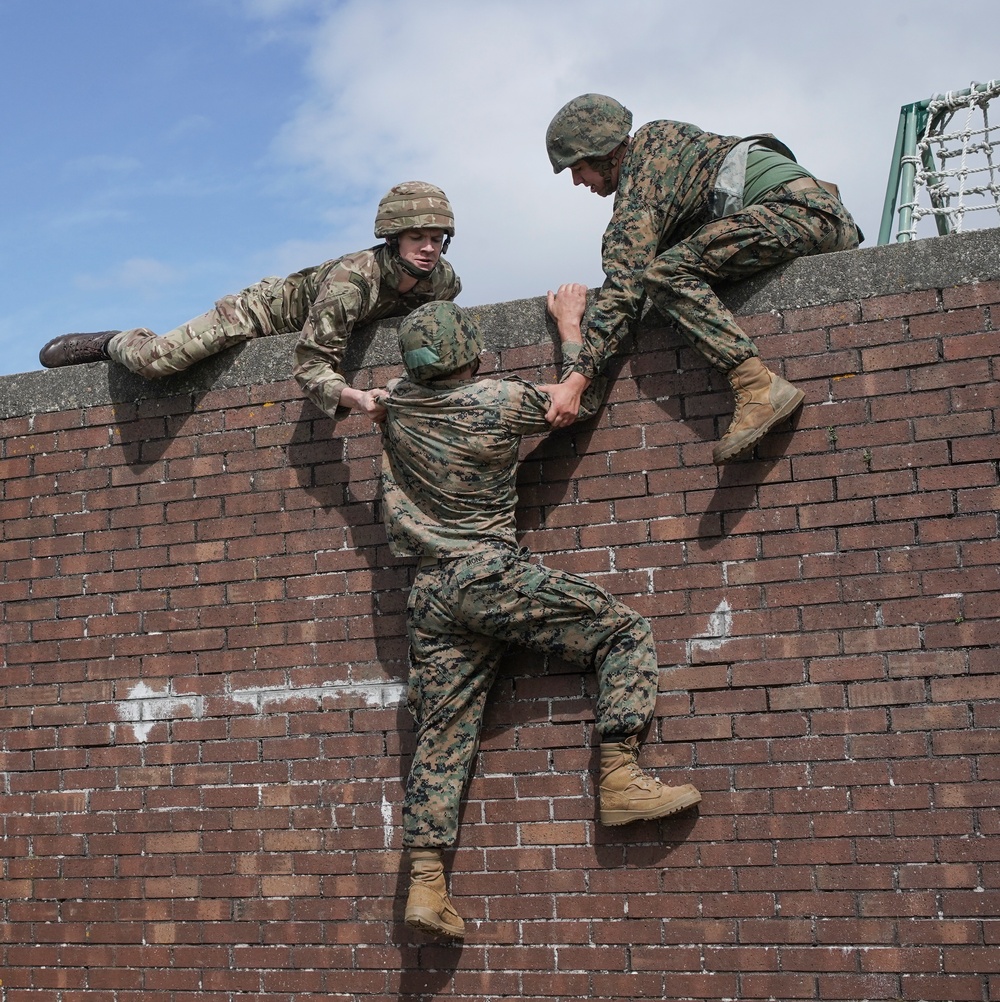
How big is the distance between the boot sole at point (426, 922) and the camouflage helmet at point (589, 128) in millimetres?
3040

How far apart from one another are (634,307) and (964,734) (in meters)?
2.03

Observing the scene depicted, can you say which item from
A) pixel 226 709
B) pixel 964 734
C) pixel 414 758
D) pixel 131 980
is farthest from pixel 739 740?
pixel 131 980

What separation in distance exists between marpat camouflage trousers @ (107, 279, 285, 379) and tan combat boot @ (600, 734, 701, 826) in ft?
8.50

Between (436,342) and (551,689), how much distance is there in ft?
4.74

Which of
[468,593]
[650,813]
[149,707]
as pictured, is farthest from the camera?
[149,707]

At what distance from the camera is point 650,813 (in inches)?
201

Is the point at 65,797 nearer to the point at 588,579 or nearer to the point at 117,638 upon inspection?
the point at 117,638

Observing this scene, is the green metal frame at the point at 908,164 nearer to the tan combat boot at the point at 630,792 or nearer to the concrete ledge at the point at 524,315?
the concrete ledge at the point at 524,315

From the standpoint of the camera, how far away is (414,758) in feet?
18.1

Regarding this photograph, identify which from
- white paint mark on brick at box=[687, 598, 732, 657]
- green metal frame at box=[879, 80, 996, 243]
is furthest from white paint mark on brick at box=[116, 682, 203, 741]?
green metal frame at box=[879, 80, 996, 243]

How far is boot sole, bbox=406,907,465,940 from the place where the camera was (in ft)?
17.1

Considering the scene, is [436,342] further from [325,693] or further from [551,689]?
[325,693]

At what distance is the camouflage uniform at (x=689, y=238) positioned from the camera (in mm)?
5336

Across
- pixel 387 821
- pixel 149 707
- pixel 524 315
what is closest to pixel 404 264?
pixel 524 315
